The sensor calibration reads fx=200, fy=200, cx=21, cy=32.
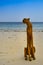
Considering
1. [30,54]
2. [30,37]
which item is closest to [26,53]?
[30,54]

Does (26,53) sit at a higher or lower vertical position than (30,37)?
lower

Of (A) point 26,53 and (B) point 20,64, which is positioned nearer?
(B) point 20,64

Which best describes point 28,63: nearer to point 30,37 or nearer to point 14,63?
point 14,63

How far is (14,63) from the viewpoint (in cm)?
662

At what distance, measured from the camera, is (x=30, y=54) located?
7160mm

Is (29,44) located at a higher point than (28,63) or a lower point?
higher

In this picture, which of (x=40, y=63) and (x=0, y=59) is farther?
(x=0, y=59)

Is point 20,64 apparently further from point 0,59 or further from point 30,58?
point 0,59

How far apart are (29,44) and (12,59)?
84 centimetres

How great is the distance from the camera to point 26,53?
7.18 metres

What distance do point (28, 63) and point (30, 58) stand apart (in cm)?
41

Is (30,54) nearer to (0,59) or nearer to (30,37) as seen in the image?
(30,37)

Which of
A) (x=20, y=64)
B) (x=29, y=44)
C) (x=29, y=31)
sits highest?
(x=29, y=31)

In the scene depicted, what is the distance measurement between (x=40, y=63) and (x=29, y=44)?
0.84 metres
